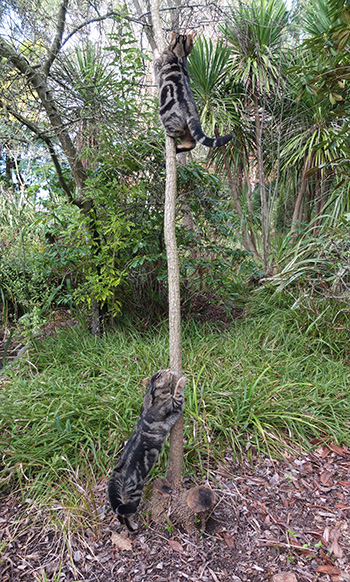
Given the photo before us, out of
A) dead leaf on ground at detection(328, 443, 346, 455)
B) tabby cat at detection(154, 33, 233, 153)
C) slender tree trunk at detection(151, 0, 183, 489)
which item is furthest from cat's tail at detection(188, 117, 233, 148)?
dead leaf on ground at detection(328, 443, 346, 455)

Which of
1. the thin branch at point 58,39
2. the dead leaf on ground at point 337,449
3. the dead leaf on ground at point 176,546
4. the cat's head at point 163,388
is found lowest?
the dead leaf on ground at point 337,449

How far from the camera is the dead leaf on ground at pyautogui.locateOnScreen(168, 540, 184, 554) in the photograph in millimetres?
1619

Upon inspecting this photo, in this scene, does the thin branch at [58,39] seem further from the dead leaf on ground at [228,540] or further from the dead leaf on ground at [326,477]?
the dead leaf on ground at [326,477]

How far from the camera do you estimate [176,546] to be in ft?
5.36

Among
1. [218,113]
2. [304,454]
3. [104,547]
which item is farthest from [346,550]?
[218,113]

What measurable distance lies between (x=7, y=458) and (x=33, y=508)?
36cm

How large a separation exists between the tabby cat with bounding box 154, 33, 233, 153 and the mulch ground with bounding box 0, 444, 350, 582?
183cm

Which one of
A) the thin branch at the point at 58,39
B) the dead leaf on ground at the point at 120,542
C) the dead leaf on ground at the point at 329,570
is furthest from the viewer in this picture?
the thin branch at the point at 58,39

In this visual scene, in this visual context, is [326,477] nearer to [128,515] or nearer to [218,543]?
[218,543]

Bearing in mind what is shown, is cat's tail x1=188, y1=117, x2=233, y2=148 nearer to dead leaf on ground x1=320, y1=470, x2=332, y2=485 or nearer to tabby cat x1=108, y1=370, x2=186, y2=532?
tabby cat x1=108, y1=370, x2=186, y2=532

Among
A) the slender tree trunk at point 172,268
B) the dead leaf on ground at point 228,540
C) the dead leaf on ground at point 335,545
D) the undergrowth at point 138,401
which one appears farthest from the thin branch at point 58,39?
A: the dead leaf on ground at point 335,545

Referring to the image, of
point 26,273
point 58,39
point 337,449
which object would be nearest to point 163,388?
point 337,449

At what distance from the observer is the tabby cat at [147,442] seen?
159 cm

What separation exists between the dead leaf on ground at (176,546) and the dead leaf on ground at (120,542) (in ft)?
0.63
